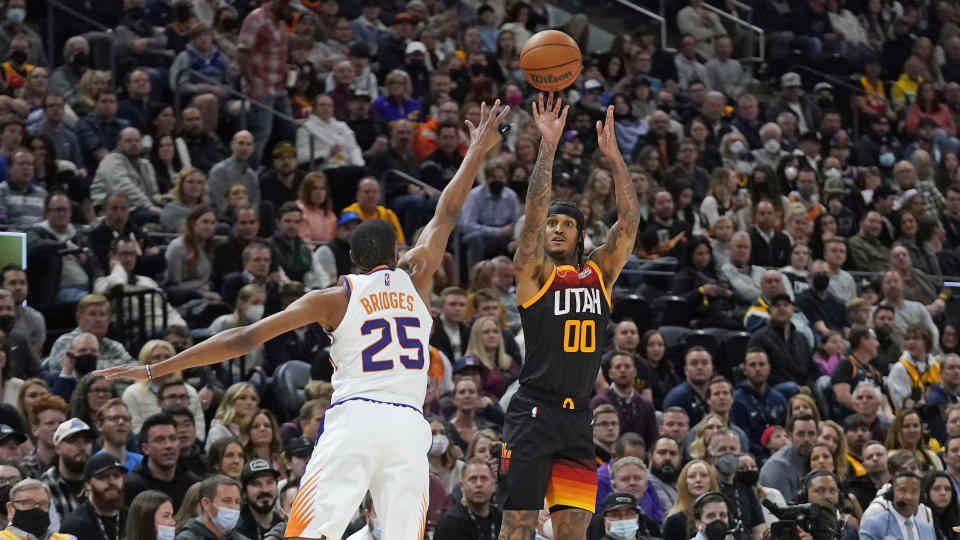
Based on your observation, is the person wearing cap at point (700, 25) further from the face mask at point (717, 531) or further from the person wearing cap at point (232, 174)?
the face mask at point (717, 531)

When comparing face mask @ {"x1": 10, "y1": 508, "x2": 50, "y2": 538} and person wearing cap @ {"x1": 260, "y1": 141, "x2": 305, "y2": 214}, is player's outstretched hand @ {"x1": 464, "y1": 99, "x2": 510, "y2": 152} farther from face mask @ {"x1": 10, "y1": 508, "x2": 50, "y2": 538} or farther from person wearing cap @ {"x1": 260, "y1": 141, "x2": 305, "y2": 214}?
person wearing cap @ {"x1": 260, "y1": 141, "x2": 305, "y2": 214}

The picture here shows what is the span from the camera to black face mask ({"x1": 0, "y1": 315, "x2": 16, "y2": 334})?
12.7 metres

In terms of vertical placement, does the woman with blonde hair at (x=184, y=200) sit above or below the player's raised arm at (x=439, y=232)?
below

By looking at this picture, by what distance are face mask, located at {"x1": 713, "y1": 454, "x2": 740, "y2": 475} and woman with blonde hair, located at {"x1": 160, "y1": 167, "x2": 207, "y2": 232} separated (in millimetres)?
5776

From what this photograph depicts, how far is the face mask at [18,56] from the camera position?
1648cm

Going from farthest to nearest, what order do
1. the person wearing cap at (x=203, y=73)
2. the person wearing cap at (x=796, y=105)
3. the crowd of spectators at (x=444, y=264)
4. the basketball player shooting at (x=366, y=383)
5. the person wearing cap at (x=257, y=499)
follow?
1. the person wearing cap at (x=796, y=105)
2. the person wearing cap at (x=203, y=73)
3. the crowd of spectators at (x=444, y=264)
4. the person wearing cap at (x=257, y=499)
5. the basketball player shooting at (x=366, y=383)

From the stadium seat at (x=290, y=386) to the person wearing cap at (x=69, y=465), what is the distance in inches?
103

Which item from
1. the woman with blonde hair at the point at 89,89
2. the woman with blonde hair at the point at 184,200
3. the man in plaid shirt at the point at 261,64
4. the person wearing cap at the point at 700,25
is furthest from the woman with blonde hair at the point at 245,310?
the person wearing cap at the point at 700,25

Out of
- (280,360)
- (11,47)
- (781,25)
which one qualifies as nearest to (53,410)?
(280,360)

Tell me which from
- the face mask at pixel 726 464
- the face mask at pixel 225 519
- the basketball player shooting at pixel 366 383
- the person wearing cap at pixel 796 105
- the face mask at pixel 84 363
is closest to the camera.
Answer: the basketball player shooting at pixel 366 383

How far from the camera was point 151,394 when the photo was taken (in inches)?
493

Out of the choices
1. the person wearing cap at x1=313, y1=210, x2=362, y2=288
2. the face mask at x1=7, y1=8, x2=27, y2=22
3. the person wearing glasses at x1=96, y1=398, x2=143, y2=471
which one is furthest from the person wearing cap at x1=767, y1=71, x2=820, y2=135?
the person wearing glasses at x1=96, y1=398, x2=143, y2=471

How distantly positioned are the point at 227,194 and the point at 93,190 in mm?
1324

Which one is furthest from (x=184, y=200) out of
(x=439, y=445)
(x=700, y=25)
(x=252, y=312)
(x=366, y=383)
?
(x=700, y=25)
